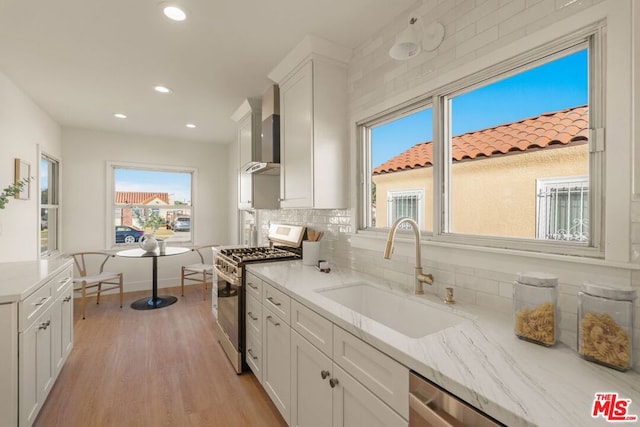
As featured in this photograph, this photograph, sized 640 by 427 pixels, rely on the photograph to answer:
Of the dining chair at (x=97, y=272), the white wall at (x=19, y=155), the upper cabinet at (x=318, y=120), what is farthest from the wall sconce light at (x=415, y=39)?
the dining chair at (x=97, y=272)

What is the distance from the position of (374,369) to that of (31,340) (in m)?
2.02

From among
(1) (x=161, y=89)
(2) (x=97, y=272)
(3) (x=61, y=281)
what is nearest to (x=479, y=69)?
(1) (x=161, y=89)

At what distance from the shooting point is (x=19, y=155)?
2.99m

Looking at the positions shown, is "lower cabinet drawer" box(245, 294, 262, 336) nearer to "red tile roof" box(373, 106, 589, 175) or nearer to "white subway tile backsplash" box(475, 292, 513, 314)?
"white subway tile backsplash" box(475, 292, 513, 314)

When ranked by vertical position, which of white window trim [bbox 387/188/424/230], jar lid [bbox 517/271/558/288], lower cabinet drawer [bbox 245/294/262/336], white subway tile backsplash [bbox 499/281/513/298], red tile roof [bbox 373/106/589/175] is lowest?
lower cabinet drawer [bbox 245/294/262/336]

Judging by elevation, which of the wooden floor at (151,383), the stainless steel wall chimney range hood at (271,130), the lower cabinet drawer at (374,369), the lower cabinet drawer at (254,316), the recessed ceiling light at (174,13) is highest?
the recessed ceiling light at (174,13)

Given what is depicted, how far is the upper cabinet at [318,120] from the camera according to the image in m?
2.24

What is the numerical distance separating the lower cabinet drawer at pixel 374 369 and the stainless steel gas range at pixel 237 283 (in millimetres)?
1317

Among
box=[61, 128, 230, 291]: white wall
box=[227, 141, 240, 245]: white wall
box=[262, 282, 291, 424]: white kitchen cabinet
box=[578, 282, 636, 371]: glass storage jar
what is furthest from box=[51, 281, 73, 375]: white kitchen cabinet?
box=[578, 282, 636, 371]: glass storage jar

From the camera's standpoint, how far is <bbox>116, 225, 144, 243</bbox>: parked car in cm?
483

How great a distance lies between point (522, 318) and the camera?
3.47 feet

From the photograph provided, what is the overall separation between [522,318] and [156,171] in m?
5.51

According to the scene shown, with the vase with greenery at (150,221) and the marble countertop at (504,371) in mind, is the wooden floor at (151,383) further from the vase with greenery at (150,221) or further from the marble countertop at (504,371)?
the vase with greenery at (150,221)

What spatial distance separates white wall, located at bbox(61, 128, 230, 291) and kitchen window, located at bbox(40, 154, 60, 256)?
5.4 inches
